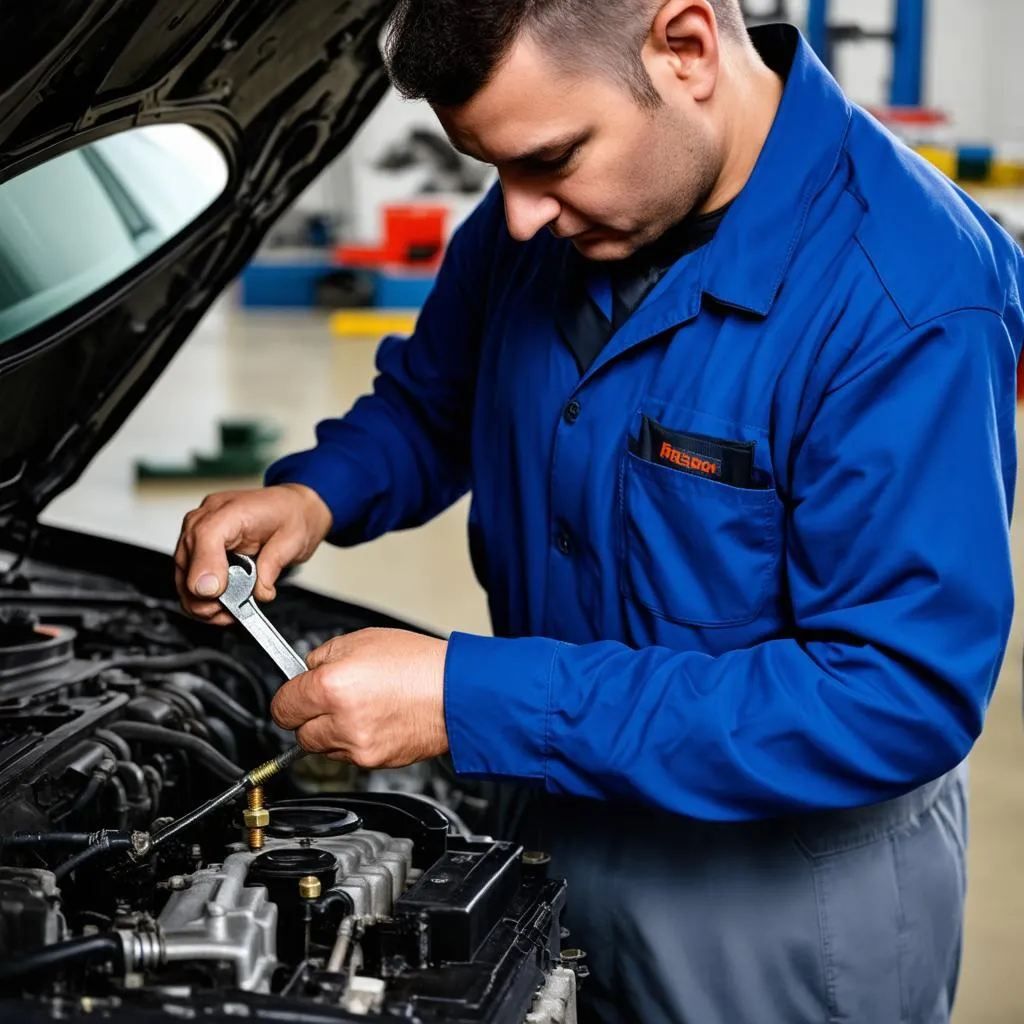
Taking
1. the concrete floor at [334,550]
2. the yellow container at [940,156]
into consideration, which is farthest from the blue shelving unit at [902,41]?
the concrete floor at [334,550]

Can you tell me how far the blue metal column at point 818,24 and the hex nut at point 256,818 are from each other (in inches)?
411

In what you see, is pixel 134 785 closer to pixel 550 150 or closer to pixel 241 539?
pixel 241 539

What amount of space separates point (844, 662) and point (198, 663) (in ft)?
3.70

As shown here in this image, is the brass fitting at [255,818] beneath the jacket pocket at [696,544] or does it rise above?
beneath

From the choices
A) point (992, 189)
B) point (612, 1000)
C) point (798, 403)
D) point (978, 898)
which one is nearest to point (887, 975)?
point (612, 1000)

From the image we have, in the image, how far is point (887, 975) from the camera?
1614mm

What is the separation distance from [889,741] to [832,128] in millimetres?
585

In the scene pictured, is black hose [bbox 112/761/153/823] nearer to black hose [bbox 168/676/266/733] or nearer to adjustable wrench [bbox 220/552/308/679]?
adjustable wrench [bbox 220/552/308/679]

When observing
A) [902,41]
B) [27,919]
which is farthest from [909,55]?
[27,919]

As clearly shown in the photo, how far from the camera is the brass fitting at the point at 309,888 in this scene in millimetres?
1326

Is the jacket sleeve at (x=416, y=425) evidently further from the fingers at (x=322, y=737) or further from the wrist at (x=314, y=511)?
the fingers at (x=322, y=737)

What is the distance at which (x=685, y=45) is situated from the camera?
1.36 m

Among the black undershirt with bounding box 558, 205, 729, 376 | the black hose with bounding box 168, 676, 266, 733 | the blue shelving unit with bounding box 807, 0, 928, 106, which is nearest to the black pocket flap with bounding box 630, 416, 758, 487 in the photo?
the black undershirt with bounding box 558, 205, 729, 376

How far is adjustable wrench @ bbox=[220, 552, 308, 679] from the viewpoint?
1.58 m
